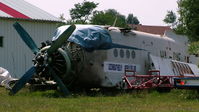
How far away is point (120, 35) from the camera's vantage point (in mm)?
20828

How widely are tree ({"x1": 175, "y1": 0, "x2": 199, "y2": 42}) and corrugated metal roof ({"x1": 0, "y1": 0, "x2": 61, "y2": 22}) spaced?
16.5 meters

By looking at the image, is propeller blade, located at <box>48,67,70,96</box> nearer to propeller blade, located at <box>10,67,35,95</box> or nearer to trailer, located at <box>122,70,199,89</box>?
propeller blade, located at <box>10,67,35,95</box>

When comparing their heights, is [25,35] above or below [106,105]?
above

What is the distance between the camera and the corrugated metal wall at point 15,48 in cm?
2925

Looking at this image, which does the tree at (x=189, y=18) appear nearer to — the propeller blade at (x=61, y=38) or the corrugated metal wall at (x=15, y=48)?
the corrugated metal wall at (x=15, y=48)

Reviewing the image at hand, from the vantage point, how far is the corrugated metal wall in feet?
96.0

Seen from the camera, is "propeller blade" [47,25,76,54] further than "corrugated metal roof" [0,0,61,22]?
No

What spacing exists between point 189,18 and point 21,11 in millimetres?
19489

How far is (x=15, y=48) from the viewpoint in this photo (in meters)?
29.6

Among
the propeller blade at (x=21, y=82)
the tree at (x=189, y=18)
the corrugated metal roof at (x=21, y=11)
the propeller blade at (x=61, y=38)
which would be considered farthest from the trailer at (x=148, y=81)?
the tree at (x=189, y=18)

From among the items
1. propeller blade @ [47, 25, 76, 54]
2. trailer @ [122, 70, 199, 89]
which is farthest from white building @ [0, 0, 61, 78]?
propeller blade @ [47, 25, 76, 54]

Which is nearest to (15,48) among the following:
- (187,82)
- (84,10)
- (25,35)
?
(25,35)

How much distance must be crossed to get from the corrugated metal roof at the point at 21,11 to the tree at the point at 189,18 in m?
16.5

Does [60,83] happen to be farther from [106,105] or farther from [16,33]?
[16,33]
